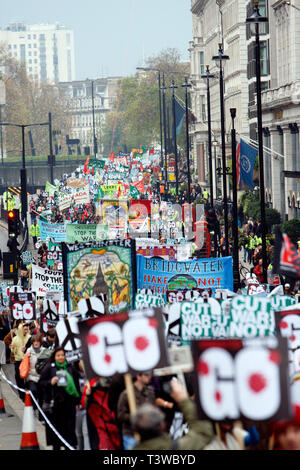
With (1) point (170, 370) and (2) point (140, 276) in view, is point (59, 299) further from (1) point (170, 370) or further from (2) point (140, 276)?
(1) point (170, 370)

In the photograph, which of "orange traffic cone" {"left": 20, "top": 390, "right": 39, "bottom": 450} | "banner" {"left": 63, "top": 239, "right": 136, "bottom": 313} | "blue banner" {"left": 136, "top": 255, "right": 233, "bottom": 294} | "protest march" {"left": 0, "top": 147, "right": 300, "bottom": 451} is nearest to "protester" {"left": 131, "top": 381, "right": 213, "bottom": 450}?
"protest march" {"left": 0, "top": 147, "right": 300, "bottom": 451}

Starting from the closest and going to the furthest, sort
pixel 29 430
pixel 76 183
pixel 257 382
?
pixel 257 382 → pixel 29 430 → pixel 76 183

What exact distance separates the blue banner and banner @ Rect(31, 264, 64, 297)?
478 centimetres

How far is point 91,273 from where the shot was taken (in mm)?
19234

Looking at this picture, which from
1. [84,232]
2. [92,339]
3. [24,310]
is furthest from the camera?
[84,232]

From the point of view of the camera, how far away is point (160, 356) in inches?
382

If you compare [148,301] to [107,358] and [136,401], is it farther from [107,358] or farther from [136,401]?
[107,358]

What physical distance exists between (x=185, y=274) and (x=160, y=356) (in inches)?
446

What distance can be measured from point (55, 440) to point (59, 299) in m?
7.63

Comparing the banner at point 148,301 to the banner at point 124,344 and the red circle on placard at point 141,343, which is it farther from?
the red circle on placard at point 141,343

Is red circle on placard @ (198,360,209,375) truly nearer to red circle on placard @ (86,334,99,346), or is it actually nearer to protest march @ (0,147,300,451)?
protest march @ (0,147,300,451)

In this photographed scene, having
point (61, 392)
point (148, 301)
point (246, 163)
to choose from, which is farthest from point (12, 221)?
point (61, 392)

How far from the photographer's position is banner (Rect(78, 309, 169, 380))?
384 inches

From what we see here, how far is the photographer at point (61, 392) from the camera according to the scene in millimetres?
13328
